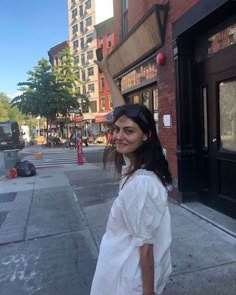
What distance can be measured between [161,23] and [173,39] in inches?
23.1

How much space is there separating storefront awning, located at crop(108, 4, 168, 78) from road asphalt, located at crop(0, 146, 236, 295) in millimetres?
3146

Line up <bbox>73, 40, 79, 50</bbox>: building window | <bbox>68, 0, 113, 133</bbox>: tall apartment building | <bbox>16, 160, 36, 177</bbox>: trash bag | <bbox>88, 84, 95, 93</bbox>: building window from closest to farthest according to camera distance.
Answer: <bbox>16, 160, 36, 177</bbox>: trash bag
<bbox>68, 0, 113, 133</bbox>: tall apartment building
<bbox>88, 84, 95, 93</bbox>: building window
<bbox>73, 40, 79, 50</bbox>: building window

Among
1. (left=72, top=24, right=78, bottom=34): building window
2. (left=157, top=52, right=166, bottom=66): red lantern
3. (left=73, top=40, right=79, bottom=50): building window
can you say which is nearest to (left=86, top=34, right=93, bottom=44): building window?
(left=73, top=40, right=79, bottom=50): building window

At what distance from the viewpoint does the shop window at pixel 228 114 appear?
5.25 meters

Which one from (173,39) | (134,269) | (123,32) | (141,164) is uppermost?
(123,32)

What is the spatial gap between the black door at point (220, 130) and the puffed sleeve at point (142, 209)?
3.89 metres

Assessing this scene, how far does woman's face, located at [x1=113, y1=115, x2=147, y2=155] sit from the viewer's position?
174 cm

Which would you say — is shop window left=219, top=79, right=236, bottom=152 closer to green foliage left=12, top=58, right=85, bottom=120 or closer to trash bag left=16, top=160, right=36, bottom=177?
trash bag left=16, top=160, right=36, bottom=177

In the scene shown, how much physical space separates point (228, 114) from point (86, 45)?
57719 millimetres

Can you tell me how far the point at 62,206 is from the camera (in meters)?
7.57

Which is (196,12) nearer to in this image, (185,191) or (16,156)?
(185,191)

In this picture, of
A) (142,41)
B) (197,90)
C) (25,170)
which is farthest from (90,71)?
(197,90)

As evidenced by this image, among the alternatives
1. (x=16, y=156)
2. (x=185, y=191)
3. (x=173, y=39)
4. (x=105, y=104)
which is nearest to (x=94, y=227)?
(x=185, y=191)

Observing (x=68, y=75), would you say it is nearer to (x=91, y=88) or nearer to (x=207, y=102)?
(x=91, y=88)
